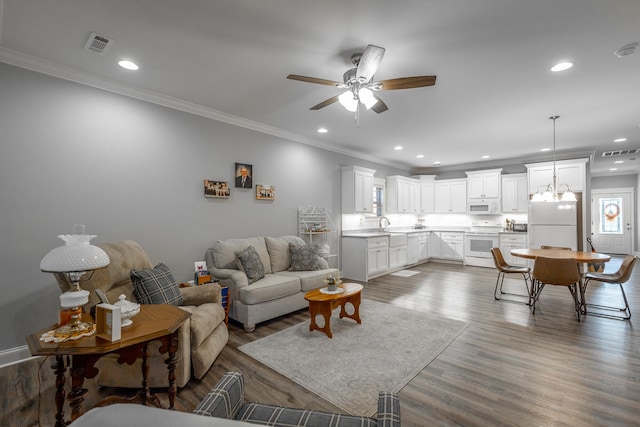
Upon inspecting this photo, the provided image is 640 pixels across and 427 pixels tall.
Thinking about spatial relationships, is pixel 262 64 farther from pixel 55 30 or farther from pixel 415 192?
pixel 415 192

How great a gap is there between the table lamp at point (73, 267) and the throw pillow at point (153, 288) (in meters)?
0.71

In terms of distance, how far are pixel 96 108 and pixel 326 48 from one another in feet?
8.34

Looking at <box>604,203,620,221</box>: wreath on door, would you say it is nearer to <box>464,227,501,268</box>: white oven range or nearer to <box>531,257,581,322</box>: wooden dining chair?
<box>464,227,501,268</box>: white oven range

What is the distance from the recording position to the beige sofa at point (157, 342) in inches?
87.2

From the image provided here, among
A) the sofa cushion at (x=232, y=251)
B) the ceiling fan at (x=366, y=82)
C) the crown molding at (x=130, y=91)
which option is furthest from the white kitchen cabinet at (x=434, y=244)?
the ceiling fan at (x=366, y=82)

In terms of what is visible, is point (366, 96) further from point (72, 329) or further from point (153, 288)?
point (72, 329)

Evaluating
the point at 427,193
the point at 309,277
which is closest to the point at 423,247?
the point at 427,193

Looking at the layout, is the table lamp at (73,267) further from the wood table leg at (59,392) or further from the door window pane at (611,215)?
the door window pane at (611,215)

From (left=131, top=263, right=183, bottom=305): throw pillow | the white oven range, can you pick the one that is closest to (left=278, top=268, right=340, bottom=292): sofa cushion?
(left=131, top=263, right=183, bottom=305): throw pillow

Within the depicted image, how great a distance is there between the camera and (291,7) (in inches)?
80.3

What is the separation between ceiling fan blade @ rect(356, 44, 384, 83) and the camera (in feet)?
7.02

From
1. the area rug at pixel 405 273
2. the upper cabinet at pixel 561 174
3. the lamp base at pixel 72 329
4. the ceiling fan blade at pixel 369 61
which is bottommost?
the area rug at pixel 405 273

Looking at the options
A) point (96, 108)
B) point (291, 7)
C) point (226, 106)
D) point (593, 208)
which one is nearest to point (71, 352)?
point (291, 7)

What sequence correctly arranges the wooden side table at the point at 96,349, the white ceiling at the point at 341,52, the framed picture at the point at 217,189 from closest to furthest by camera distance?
the wooden side table at the point at 96,349 < the white ceiling at the point at 341,52 < the framed picture at the point at 217,189
